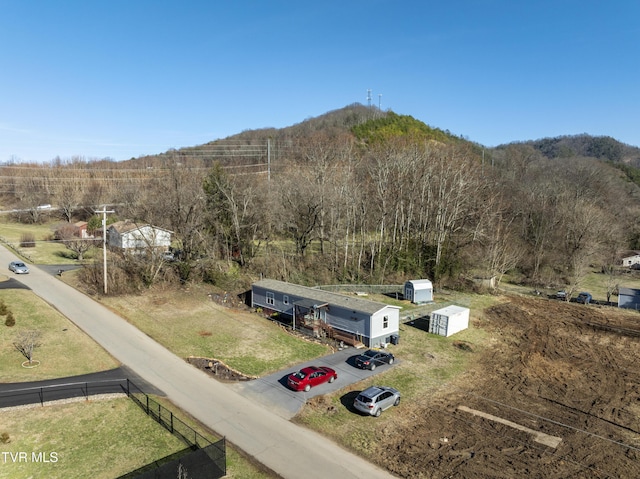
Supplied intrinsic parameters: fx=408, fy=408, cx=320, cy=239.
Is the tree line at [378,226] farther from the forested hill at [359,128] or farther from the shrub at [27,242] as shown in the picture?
the forested hill at [359,128]

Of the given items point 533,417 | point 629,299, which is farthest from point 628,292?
point 533,417

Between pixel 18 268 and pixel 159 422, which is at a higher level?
pixel 18 268

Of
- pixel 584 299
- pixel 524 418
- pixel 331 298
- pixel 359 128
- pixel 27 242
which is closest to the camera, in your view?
pixel 524 418

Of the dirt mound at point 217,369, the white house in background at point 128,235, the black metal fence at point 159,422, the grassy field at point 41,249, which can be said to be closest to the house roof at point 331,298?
the dirt mound at point 217,369

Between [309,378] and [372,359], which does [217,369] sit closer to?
[309,378]

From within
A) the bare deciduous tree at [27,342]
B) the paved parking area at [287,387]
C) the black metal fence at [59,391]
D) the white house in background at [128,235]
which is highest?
the white house in background at [128,235]

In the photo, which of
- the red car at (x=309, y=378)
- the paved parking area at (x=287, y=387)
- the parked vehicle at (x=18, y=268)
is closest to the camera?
the paved parking area at (x=287, y=387)
